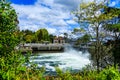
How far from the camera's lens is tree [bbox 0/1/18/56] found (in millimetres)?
10047

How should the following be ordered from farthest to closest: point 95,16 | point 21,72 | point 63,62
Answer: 1. point 63,62
2. point 95,16
3. point 21,72

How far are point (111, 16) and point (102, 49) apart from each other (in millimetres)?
3858

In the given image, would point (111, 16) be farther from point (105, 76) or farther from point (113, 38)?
point (105, 76)

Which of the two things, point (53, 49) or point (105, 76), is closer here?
point (105, 76)

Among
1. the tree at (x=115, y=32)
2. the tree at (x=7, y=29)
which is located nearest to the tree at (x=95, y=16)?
the tree at (x=115, y=32)

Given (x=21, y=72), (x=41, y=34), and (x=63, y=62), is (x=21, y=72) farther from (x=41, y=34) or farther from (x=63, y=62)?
(x=41, y=34)

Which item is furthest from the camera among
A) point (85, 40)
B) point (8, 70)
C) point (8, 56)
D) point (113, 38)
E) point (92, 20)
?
point (113, 38)

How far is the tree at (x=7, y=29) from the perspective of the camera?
10.0 metres

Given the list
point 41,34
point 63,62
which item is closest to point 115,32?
point 63,62

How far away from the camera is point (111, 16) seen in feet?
96.7

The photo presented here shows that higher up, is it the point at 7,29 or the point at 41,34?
the point at 41,34

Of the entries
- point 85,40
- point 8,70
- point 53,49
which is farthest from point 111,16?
point 53,49

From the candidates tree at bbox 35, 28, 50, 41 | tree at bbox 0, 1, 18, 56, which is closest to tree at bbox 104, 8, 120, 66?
tree at bbox 0, 1, 18, 56

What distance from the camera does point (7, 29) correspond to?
10.5m
